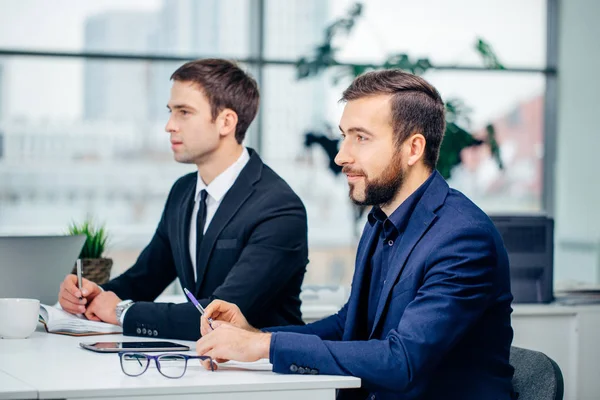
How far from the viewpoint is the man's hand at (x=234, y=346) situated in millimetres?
1897

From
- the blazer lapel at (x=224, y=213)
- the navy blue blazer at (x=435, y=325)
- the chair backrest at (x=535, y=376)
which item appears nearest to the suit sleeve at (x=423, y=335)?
the navy blue blazer at (x=435, y=325)

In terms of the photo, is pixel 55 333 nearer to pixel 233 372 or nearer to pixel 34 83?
pixel 233 372

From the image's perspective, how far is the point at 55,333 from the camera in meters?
2.51

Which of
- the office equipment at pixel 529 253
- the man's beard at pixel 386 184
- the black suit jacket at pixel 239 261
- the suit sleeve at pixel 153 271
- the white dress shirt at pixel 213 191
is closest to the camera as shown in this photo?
the man's beard at pixel 386 184

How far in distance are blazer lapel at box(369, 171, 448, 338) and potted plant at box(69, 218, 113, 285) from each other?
4.25 feet

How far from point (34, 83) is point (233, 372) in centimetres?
488

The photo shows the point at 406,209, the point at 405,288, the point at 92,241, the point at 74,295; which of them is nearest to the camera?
the point at 405,288

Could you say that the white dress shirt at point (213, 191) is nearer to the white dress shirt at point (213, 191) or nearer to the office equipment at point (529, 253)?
the white dress shirt at point (213, 191)

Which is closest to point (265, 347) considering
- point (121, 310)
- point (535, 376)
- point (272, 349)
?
point (272, 349)

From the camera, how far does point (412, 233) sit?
2076mm

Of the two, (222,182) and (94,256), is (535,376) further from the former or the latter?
(94,256)

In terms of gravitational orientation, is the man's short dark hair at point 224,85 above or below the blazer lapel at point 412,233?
above

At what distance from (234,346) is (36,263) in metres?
1.02

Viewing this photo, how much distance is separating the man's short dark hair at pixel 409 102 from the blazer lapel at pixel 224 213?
0.67 m
